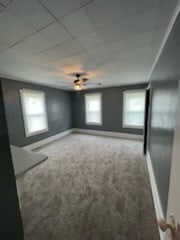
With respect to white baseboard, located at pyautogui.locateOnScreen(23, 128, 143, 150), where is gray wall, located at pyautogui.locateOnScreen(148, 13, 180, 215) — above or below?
above

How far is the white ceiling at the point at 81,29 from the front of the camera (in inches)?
41.0

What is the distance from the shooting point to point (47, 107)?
15.9ft

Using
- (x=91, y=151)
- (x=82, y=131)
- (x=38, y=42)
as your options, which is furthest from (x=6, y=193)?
(x=82, y=131)

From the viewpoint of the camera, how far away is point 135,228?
4.72ft

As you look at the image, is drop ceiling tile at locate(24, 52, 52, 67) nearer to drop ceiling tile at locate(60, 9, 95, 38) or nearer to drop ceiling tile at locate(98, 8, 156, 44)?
drop ceiling tile at locate(60, 9, 95, 38)

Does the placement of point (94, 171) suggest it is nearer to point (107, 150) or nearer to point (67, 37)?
point (107, 150)

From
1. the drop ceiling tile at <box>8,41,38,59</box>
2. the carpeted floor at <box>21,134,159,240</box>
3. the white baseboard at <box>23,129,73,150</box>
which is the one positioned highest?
the drop ceiling tile at <box>8,41,38,59</box>

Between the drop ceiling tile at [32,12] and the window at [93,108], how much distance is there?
4.50 meters

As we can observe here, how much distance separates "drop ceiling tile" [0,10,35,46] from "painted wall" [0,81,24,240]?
1013 millimetres

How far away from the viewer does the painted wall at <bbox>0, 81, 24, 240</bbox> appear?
2.46 feet

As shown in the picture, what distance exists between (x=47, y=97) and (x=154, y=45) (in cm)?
420

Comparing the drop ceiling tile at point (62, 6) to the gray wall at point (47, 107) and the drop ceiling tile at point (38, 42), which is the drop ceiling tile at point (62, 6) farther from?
the gray wall at point (47, 107)

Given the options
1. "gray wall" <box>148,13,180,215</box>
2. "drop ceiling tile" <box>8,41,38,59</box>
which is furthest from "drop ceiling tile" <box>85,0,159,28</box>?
"drop ceiling tile" <box>8,41,38,59</box>

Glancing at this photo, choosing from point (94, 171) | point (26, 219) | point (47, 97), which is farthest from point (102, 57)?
point (47, 97)
